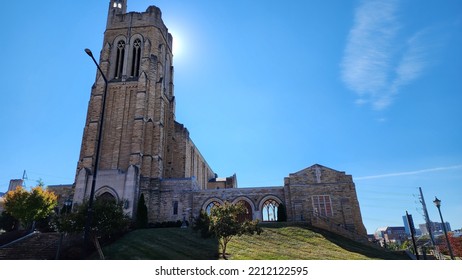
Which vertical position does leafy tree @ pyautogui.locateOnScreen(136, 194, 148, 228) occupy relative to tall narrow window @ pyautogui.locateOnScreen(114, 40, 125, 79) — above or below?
below

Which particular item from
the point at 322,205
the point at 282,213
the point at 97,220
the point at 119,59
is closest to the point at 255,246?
the point at 282,213

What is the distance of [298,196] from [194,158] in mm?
20209

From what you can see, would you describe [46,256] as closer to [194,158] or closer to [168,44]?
[194,158]

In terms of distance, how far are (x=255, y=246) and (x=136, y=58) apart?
30402mm

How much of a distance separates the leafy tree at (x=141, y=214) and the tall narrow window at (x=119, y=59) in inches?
706

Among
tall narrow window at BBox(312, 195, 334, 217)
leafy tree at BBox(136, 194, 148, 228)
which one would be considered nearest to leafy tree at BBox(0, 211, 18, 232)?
leafy tree at BBox(136, 194, 148, 228)

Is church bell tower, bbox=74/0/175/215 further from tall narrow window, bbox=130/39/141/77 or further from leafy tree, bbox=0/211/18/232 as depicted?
leafy tree, bbox=0/211/18/232

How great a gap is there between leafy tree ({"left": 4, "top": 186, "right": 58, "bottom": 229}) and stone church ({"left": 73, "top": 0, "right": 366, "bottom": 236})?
11.4 feet

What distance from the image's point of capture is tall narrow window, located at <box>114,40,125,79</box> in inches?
1576

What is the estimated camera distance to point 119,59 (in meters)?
40.7

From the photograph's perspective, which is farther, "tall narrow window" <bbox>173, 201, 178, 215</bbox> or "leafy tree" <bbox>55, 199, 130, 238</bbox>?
"tall narrow window" <bbox>173, 201, 178, 215</bbox>

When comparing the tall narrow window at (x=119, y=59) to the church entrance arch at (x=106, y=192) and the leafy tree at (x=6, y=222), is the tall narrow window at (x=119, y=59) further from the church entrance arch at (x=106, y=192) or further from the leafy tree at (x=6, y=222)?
the leafy tree at (x=6, y=222)

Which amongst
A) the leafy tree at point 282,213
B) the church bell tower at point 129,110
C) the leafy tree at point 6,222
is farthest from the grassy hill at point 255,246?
the leafy tree at point 6,222
